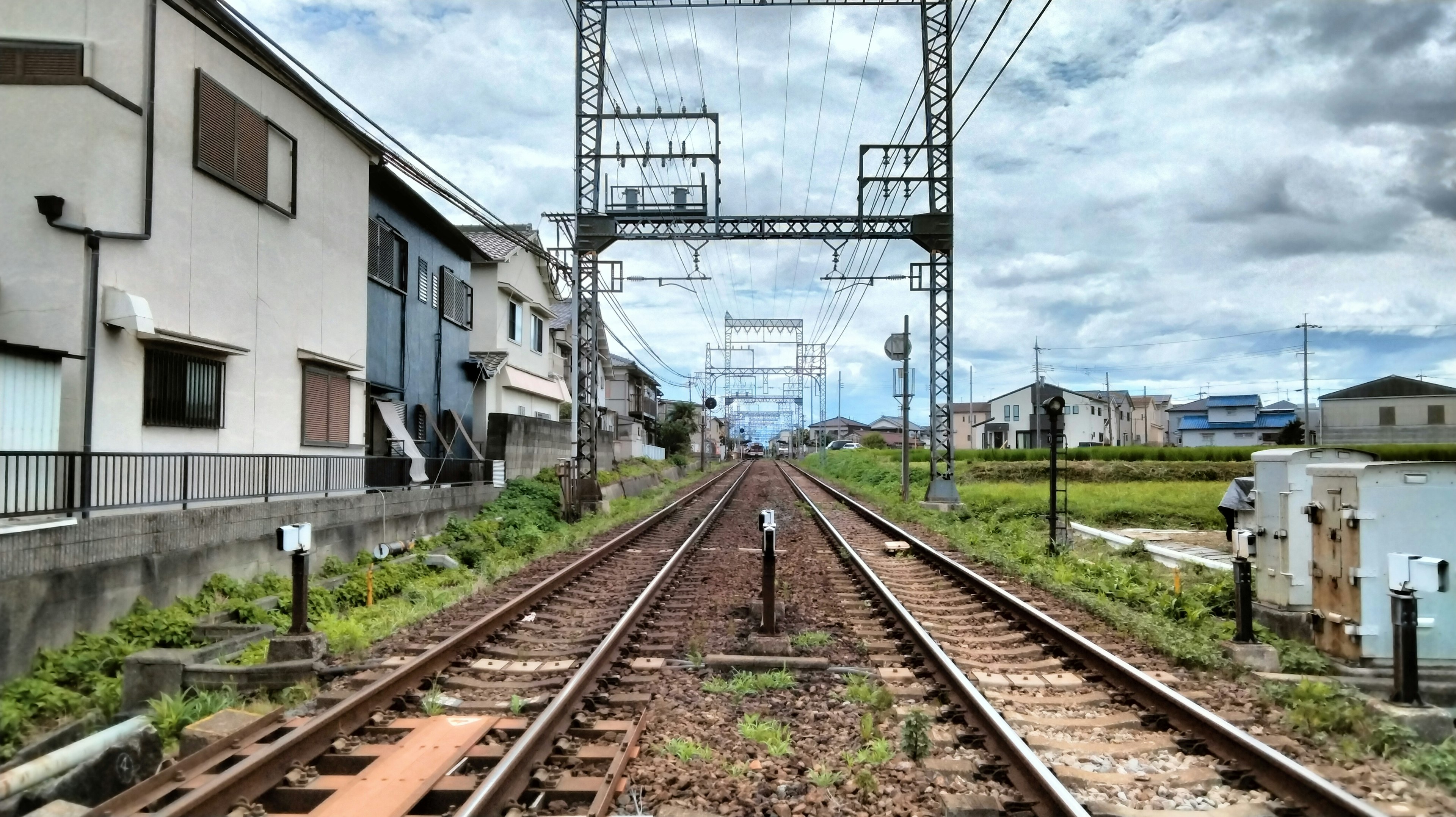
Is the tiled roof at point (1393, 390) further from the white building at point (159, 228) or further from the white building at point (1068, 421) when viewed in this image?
the white building at point (159, 228)

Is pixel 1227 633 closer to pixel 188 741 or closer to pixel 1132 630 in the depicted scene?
pixel 1132 630

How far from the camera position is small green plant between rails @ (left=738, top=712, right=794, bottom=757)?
522 centimetres

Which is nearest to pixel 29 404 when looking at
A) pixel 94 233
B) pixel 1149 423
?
pixel 94 233

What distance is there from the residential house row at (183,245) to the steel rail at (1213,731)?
10115 millimetres

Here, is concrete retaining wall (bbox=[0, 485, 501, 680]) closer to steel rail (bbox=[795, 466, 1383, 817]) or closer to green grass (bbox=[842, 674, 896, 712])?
green grass (bbox=[842, 674, 896, 712])

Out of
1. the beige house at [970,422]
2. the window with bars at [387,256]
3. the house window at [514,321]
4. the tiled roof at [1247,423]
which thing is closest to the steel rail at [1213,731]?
the window with bars at [387,256]

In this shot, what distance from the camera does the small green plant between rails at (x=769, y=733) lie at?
17.1 feet

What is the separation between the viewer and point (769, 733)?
5.45 metres

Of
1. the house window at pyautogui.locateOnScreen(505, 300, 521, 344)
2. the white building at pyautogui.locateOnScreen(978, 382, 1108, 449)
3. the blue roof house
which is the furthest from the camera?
the blue roof house

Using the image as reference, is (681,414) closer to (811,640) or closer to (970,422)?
(970,422)

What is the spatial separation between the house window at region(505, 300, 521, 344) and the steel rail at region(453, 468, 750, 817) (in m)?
20.1

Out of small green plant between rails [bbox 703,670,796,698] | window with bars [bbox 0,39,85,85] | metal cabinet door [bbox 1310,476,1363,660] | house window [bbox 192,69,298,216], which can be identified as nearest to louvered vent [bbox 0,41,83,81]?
window with bars [bbox 0,39,85,85]

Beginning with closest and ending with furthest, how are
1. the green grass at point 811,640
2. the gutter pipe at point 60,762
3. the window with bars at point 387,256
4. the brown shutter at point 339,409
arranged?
the gutter pipe at point 60,762 < the green grass at point 811,640 < the brown shutter at point 339,409 < the window with bars at point 387,256

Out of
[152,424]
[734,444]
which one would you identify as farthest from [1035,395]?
[734,444]
